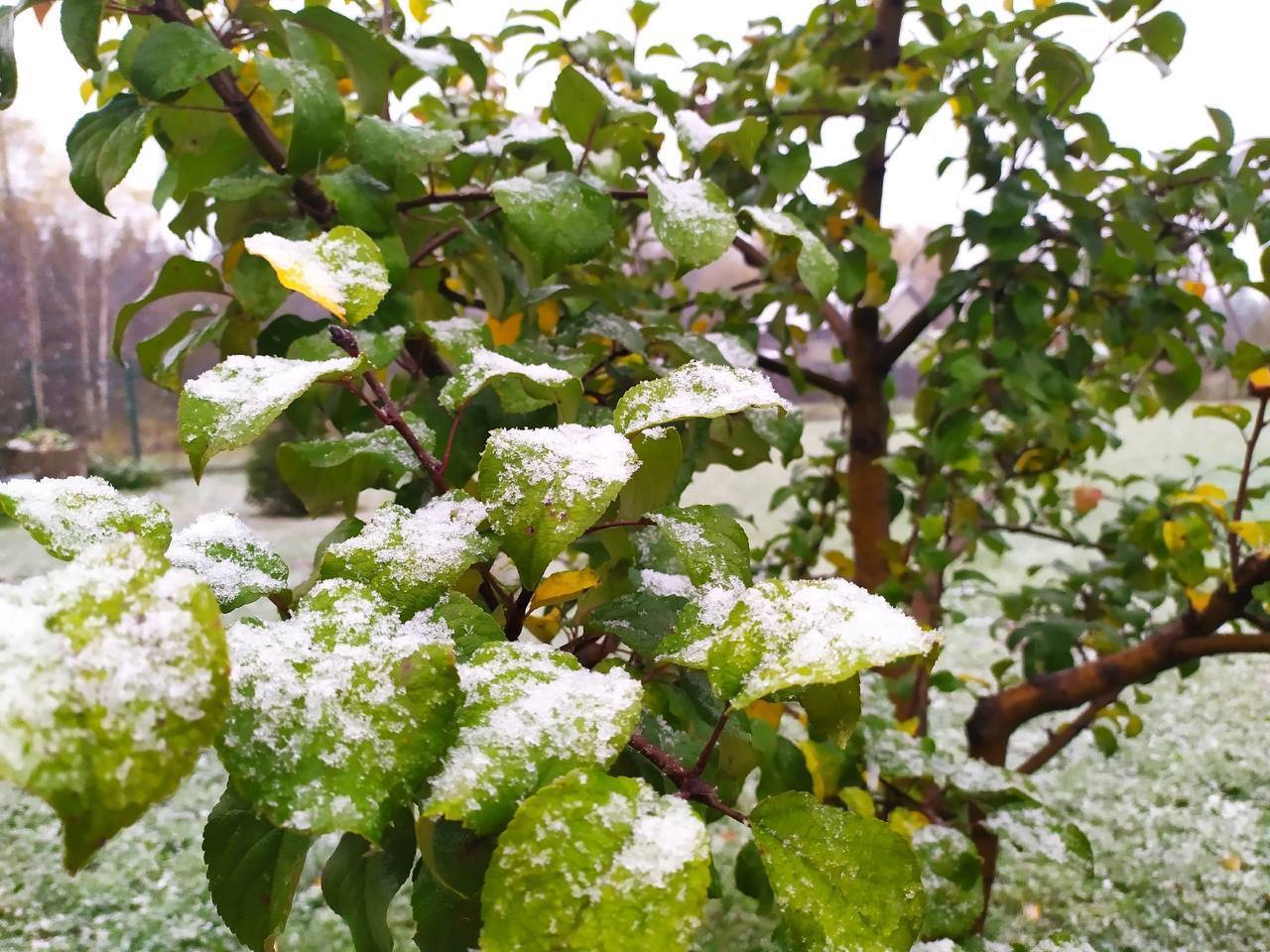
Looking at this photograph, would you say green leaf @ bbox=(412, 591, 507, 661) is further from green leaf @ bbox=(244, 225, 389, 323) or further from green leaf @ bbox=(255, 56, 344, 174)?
green leaf @ bbox=(255, 56, 344, 174)

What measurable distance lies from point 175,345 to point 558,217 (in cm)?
32

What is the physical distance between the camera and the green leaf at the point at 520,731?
19 cm

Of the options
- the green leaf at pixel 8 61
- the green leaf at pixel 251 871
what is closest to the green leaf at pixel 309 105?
the green leaf at pixel 8 61

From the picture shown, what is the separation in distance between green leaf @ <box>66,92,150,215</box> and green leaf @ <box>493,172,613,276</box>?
20cm

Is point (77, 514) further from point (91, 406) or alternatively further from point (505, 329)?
point (91, 406)

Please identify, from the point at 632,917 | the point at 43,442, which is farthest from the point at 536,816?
the point at 43,442

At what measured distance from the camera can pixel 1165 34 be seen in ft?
2.56

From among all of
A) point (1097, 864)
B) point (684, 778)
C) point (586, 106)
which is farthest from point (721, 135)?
point (1097, 864)

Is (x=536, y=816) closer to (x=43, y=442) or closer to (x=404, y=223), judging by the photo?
(x=404, y=223)

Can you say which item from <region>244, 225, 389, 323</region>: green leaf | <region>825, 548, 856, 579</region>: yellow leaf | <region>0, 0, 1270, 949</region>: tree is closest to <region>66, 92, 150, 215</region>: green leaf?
<region>0, 0, 1270, 949</region>: tree

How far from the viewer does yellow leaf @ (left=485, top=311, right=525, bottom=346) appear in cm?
60

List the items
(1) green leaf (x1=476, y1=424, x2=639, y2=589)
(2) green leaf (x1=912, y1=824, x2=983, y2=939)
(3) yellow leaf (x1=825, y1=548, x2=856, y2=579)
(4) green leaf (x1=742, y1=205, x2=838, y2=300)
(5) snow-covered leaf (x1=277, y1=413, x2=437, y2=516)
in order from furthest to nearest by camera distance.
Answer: (3) yellow leaf (x1=825, y1=548, x2=856, y2=579) → (2) green leaf (x1=912, y1=824, x2=983, y2=939) → (4) green leaf (x1=742, y1=205, x2=838, y2=300) → (5) snow-covered leaf (x1=277, y1=413, x2=437, y2=516) → (1) green leaf (x1=476, y1=424, x2=639, y2=589)

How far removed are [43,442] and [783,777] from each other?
5.28ft

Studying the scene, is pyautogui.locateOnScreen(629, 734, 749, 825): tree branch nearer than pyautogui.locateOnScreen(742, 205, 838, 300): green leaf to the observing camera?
Yes
